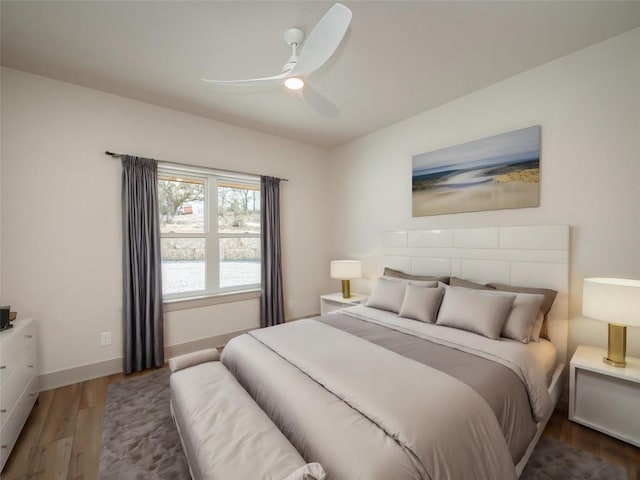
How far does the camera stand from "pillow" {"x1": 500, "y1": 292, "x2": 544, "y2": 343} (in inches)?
77.9

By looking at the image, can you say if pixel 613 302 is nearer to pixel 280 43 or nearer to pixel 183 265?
pixel 280 43

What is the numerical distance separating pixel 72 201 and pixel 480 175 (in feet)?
12.3

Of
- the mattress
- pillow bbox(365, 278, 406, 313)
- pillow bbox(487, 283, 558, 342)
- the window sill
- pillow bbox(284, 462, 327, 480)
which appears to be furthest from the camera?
the window sill

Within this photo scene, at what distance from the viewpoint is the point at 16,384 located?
1.87 m

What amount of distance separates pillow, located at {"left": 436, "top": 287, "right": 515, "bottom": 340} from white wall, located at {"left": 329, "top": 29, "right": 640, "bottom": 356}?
2.21 ft

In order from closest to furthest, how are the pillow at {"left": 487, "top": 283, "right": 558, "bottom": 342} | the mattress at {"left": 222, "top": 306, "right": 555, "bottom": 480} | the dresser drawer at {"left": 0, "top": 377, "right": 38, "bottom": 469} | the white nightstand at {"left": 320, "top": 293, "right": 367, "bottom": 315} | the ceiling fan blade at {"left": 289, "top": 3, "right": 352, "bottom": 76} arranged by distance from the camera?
the mattress at {"left": 222, "top": 306, "right": 555, "bottom": 480}, the ceiling fan blade at {"left": 289, "top": 3, "right": 352, "bottom": 76}, the dresser drawer at {"left": 0, "top": 377, "right": 38, "bottom": 469}, the pillow at {"left": 487, "top": 283, "right": 558, "bottom": 342}, the white nightstand at {"left": 320, "top": 293, "right": 367, "bottom": 315}

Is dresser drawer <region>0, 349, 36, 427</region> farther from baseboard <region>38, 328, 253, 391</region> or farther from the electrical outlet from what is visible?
the electrical outlet

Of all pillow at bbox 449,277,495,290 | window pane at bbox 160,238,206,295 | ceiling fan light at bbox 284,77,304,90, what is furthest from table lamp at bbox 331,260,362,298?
ceiling fan light at bbox 284,77,304,90

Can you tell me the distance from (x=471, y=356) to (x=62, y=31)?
3367mm

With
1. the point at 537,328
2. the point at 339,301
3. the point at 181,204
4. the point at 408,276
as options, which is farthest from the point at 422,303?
the point at 181,204

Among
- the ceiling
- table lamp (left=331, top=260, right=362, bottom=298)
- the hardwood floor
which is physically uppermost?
the ceiling

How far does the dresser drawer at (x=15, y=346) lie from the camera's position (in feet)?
5.65

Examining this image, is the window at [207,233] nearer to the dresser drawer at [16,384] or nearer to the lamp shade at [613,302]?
the dresser drawer at [16,384]

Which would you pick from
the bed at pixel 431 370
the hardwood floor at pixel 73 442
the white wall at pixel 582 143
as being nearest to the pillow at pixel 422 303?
the bed at pixel 431 370
